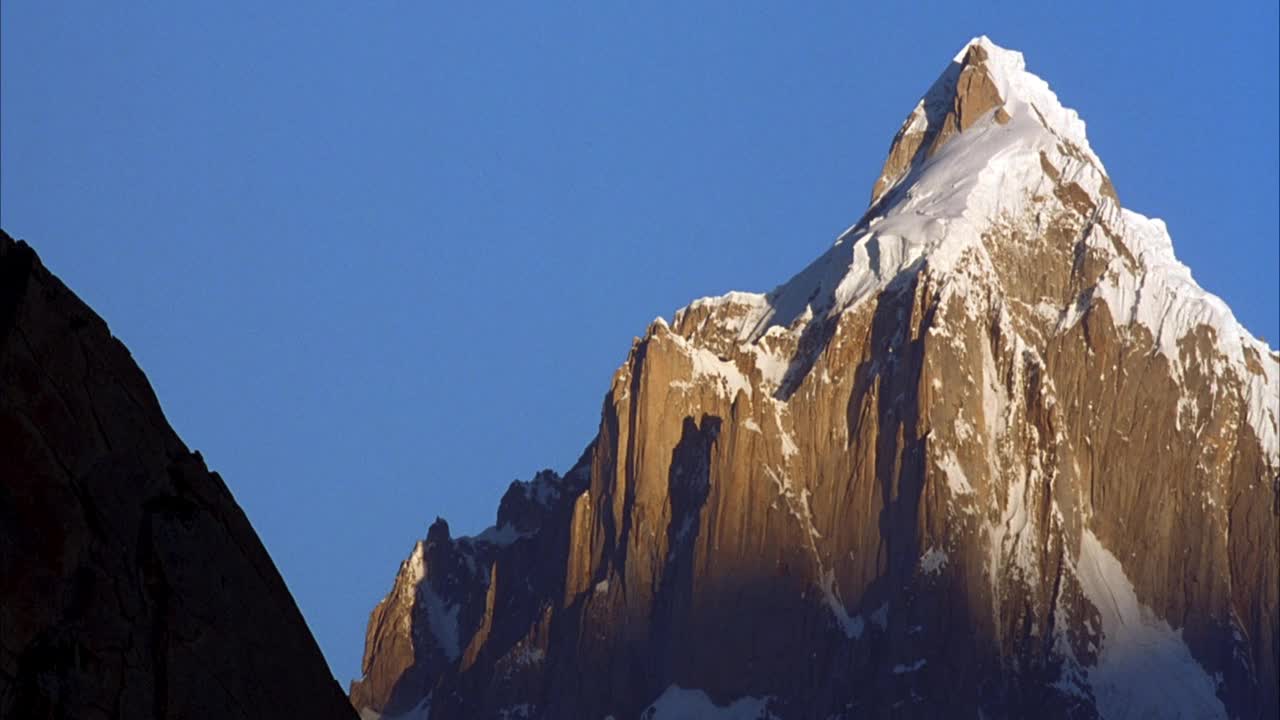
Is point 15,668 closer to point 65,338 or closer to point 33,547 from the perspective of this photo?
point 33,547

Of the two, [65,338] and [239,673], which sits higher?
[65,338]

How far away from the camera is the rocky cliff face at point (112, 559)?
29.2 m

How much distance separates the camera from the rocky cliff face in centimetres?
2919

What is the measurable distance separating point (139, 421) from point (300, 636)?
2.86 m

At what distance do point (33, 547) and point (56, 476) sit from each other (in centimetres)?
85

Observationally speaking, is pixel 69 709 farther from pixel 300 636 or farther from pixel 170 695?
pixel 300 636

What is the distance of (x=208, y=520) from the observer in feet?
103

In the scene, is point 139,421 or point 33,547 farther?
point 139,421

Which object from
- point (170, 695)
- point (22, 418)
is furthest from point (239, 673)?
point (22, 418)

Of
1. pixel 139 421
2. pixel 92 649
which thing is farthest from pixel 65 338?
pixel 92 649

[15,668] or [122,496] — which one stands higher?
[122,496]

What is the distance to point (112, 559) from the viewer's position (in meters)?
30.2

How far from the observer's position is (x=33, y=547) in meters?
29.3

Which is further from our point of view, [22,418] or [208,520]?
[208,520]
